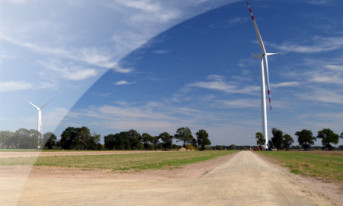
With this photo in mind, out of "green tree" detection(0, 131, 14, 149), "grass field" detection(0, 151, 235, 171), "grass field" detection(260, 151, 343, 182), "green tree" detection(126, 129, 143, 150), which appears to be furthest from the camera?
"green tree" detection(126, 129, 143, 150)

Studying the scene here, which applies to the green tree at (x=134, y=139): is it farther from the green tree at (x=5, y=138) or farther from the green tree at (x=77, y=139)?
the green tree at (x=5, y=138)

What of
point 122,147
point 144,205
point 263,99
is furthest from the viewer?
point 122,147

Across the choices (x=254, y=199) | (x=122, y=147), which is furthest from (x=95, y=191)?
(x=122, y=147)

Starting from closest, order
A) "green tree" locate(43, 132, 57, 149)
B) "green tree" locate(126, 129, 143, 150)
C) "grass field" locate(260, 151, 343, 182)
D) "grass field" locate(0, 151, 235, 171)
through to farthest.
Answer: "grass field" locate(260, 151, 343, 182) → "grass field" locate(0, 151, 235, 171) → "green tree" locate(43, 132, 57, 149) → "green tree" locate(126, 129, 143, 150)

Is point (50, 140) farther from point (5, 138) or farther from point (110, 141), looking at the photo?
point (110, 141)

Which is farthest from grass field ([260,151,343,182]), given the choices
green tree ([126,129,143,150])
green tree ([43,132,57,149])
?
green tree ([126,129,143,150])

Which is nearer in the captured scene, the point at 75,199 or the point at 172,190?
the point at 75,199

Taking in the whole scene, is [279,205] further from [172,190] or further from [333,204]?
[172,190]

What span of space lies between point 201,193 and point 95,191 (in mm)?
4977

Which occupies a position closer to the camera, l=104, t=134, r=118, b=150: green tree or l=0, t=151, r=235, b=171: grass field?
l=0, t=151, r=235, b=171: grass field

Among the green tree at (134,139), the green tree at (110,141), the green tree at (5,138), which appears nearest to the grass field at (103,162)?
the green tree at (5,138)

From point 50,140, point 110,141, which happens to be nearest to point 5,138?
point 50,140

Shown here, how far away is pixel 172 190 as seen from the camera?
14398 mm

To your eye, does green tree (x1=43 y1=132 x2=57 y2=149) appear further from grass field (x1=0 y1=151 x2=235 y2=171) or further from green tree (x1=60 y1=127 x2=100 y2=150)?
grass field (x1=0 y1=151 x2=235 y2=171)
